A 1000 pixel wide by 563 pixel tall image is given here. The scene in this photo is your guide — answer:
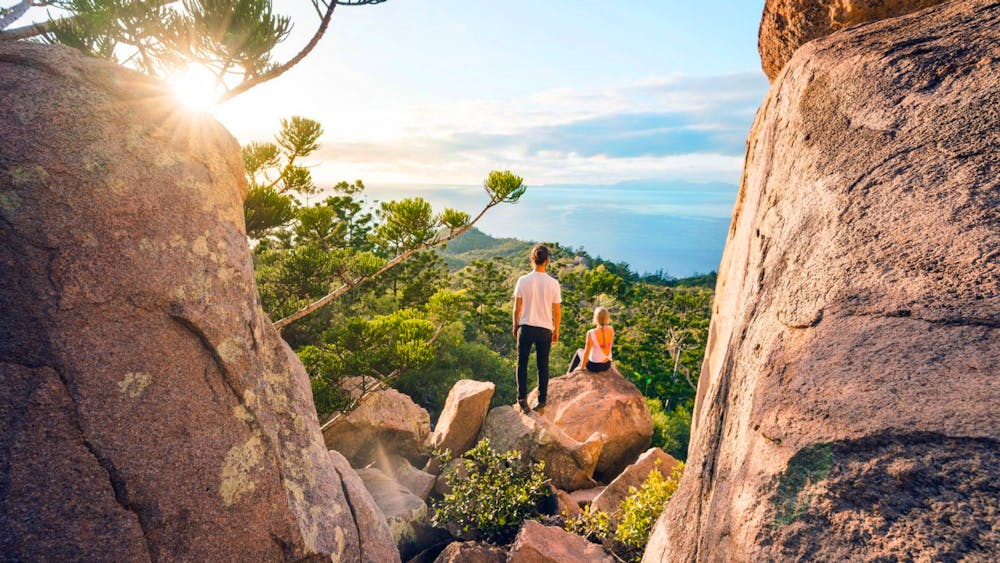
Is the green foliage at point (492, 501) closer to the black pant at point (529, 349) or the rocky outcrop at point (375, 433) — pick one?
the black pant at point (529, 349)

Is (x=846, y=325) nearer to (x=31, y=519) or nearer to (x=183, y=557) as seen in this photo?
(x=183, y=557)

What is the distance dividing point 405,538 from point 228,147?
4898mm

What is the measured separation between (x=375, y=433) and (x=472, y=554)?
3.83 m

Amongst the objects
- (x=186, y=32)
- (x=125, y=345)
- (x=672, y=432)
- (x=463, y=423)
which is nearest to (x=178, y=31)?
(x=186, y=32)

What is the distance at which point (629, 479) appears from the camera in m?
6.47

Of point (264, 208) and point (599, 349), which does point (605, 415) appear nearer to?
point (599, 349)

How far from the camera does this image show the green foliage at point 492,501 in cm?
615

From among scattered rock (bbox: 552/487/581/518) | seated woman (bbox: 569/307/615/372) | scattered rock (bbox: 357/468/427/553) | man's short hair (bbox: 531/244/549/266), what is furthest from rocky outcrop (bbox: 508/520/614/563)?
seated woman (bbox: 569/307/615/372)

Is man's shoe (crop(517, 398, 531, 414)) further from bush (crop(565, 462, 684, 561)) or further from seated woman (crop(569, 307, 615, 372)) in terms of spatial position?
bush (crop(565, 462, 684, 561))

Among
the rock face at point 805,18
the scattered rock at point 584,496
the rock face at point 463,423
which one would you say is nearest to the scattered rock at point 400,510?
the rock face at point 463,423

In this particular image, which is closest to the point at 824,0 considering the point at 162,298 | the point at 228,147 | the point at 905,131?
the point at 905,131

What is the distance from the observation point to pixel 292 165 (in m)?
8.18

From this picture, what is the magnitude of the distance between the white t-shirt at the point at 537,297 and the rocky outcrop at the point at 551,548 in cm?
290

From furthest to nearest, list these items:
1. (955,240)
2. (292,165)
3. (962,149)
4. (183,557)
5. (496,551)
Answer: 1. (292,165)
2. (496,551)
3. (183,557)
4. (962,149)
5. (955,240)
